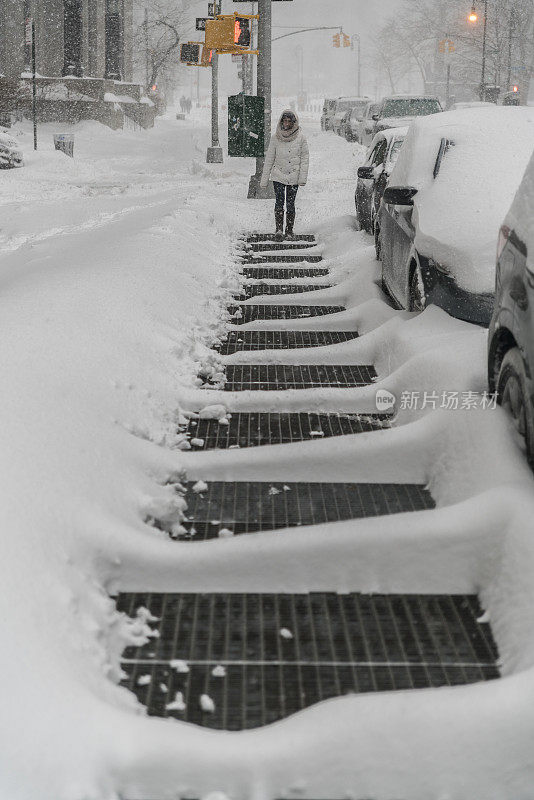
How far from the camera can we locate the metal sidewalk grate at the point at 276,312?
28.5ft

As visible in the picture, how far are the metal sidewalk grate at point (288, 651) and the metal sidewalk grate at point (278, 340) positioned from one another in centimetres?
393

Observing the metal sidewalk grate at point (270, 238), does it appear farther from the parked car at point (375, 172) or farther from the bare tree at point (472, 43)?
the bare tree at point (472, 43)

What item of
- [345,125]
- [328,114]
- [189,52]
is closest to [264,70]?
[189,52]

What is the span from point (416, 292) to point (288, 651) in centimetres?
425

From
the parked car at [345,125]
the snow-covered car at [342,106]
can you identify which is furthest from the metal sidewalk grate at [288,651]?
the snow-covered car at [342,106]

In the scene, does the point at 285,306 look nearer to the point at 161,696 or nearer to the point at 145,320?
the point at 145,320

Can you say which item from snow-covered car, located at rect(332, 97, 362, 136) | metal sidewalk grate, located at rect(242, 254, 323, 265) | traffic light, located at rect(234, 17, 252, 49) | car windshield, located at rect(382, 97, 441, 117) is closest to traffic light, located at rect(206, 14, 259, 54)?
traffic light, located at rect(234, 17, 252, 49)

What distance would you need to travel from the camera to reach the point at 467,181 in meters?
Answer: 7.11

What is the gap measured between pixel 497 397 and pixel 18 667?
8.92 feet

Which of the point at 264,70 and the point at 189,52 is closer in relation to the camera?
the point at 264,70

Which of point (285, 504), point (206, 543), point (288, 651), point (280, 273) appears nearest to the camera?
point (288, 651)

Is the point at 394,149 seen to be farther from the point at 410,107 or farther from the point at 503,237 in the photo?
the point at 410,107

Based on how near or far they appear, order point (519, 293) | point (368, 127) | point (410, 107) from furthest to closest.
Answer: point (368, 127)
point (410, 107)
point (519, 293)

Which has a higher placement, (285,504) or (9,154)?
(9,154)
